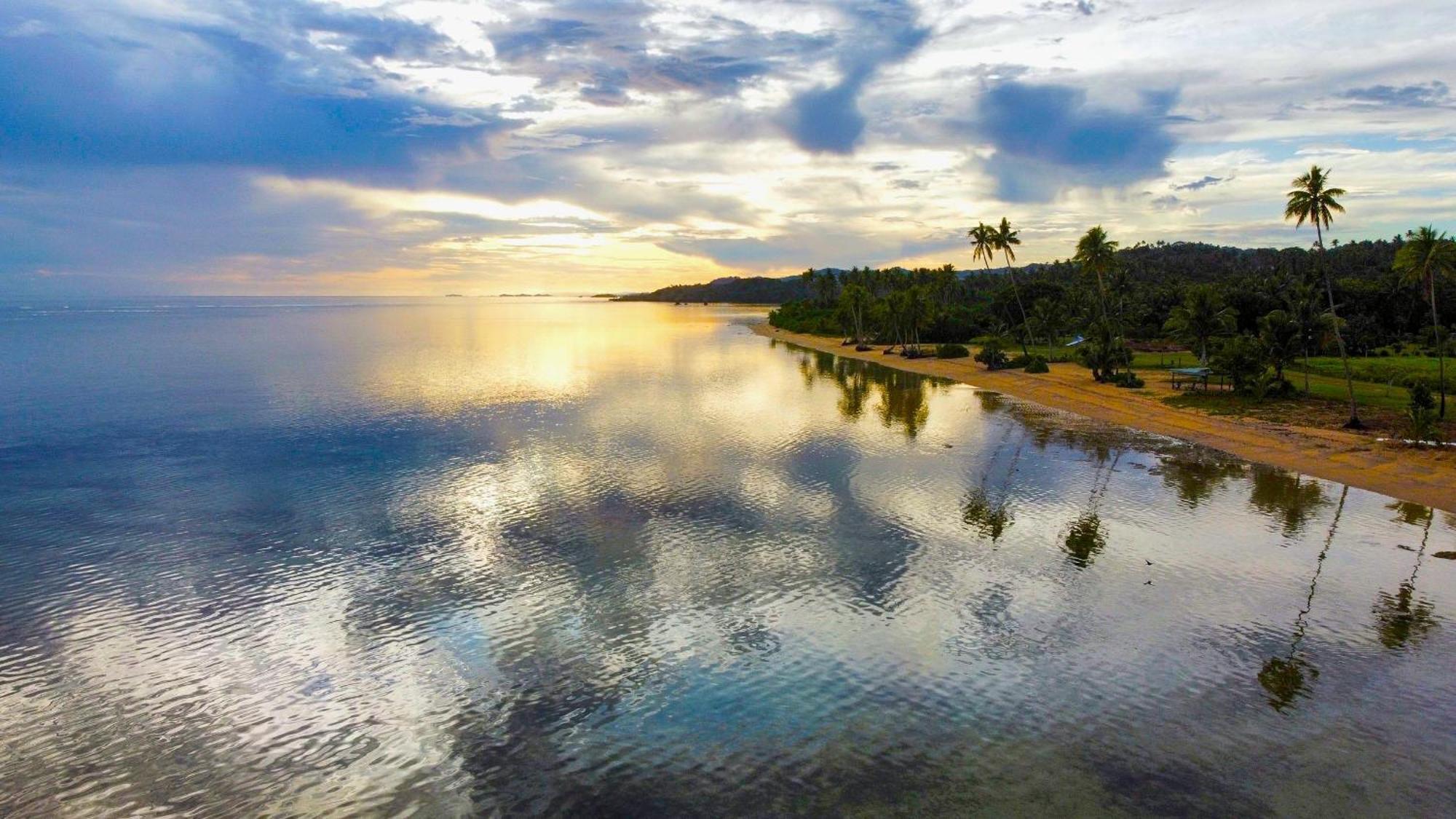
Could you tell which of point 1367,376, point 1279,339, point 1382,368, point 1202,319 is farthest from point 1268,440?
point 1382,368

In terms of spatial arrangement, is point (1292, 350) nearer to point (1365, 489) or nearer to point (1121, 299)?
point (1365, 489)

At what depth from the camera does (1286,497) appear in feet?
125

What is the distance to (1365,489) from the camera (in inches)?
1524

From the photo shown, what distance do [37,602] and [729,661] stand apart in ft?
75.0

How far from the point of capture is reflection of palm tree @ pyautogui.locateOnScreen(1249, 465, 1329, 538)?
114 feet

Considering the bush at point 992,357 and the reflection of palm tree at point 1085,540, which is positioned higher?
the bush at point 992,357

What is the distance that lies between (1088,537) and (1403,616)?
10.4m

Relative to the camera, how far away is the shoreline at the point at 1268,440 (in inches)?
1538

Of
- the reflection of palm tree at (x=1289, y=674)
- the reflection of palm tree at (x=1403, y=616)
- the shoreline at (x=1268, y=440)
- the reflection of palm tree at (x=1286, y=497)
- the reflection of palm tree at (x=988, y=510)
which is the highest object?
→ the shoreline at (x=1268, y=440)

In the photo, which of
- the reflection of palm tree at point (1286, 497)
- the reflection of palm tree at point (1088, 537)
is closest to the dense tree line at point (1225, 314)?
the reflection of palm tree at point (1286, 497)

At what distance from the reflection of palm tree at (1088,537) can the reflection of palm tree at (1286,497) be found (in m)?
7.10

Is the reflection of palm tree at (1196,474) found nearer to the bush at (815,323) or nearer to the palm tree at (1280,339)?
the palm tree at (1280,339)

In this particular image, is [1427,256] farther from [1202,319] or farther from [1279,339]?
[1202,319]

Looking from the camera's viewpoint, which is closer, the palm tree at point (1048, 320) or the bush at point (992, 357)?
the bush at point (992, 357)
